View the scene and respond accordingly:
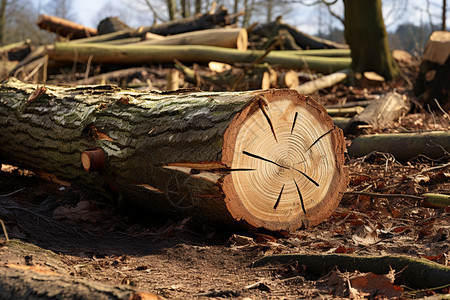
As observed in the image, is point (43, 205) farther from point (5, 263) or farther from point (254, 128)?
point (254, 128)

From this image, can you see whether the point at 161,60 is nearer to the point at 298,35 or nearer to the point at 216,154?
the point at 298,35

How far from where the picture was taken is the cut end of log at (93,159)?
402 cm

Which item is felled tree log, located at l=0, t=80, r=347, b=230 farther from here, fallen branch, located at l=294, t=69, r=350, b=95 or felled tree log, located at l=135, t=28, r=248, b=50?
felled tree log, located at l=135, t=28, r=248, b=50

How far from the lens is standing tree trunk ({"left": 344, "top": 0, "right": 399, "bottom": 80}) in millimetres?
9570

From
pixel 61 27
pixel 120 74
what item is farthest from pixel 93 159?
pixel 61 27

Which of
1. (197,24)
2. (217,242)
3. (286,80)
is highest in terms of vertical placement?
(197,24)

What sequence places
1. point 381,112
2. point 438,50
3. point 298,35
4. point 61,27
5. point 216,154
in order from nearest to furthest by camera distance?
point 216,154 → point 381,112 → point 438,50 → point 298,35 → point 61,27

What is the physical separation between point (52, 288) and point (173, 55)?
9.75 meters

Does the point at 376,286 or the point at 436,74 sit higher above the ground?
the point at 436,74

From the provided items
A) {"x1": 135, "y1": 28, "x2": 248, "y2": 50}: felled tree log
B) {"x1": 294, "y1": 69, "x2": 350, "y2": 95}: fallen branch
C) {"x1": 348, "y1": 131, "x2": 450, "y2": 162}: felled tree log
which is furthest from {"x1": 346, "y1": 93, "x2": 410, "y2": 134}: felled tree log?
{"x1": 135, "y1": 28, "x2": 248, "y2": 50}: felled tree log

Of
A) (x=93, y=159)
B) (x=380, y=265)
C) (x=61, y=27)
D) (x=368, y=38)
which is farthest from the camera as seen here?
(x=61, y=27)

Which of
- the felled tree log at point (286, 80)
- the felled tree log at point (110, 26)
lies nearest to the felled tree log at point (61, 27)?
→ the felled tree log at point (110, 26)

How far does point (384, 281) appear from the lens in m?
2.45

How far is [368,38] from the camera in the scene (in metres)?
9.78
